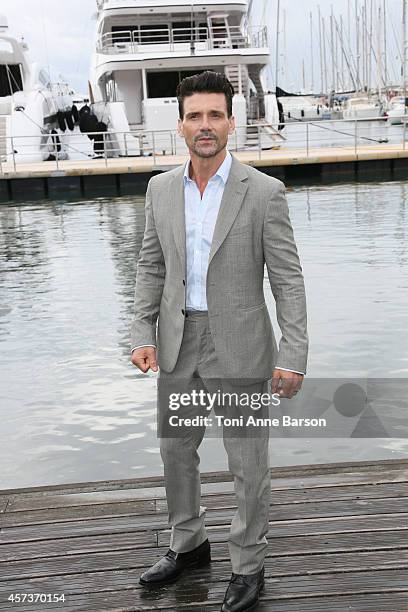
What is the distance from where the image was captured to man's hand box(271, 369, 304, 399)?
2.63 metres

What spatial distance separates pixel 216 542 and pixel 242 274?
1033mm

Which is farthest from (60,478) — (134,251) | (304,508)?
(134,251)

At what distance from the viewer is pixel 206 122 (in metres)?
2.58

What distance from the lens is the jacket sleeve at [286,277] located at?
2604 mm

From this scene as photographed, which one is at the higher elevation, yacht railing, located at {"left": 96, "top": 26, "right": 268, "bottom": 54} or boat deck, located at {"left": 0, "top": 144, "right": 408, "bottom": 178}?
yacht railing, located at {"left": 96, "top": 26, "right": 268, "bottom": 54}

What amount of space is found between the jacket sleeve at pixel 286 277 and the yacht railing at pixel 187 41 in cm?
2558


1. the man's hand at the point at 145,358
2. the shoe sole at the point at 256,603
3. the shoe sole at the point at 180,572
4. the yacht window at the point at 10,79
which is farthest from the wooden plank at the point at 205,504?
the yacht window at the point at 10,79

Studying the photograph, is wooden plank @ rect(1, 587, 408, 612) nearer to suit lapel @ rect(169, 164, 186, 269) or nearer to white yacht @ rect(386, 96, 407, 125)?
suit lapel @ rect(169, 164, 186, 269)

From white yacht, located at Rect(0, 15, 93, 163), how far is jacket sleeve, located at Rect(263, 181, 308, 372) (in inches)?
782

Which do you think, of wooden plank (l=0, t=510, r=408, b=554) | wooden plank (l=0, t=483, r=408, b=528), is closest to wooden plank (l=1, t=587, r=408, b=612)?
wooden plank (l=0, t=510, r=408, b=554)

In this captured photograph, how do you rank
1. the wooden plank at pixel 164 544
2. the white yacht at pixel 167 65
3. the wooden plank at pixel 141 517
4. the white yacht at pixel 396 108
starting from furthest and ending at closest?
1. the white yacht at pixel 396 108
2. the white yacht at pixel 167 65
3. the wooden plank at pixel 141 517
4. the wooden plank at pixel 164 544

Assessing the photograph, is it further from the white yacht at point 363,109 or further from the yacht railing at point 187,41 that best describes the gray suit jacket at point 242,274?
the white yacht at point 363,109

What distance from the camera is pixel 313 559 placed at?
292cm

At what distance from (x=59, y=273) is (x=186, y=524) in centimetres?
915
